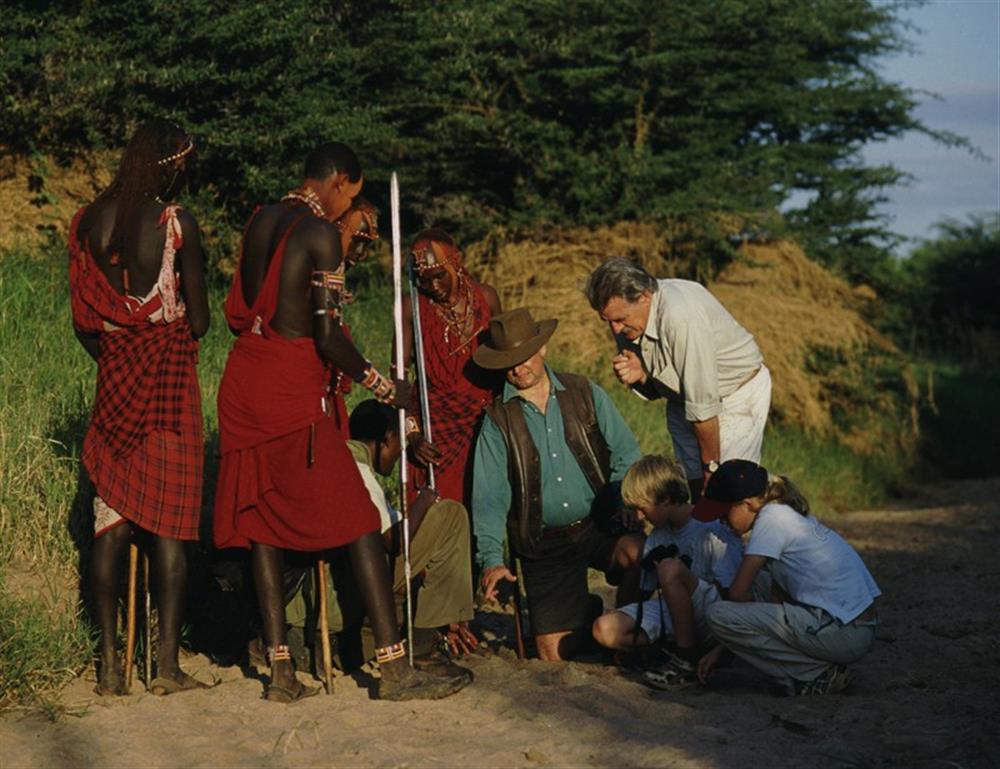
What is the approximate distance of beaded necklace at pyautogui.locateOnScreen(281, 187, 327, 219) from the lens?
606cm

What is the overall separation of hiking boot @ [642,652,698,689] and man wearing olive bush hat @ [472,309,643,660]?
62 cm

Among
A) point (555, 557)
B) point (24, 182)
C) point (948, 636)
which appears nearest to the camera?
point (555, 557)

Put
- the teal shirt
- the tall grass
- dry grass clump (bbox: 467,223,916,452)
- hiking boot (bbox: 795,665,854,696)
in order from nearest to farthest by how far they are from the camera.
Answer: the tall grass → hiking boot (bbox: 795,665,854,696) → the teal shirt → dry grass clump (bbox: 467,223,916,452)

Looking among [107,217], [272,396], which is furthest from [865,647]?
[107,217]

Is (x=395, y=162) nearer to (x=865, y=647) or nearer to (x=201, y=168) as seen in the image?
(x=201, y=168)

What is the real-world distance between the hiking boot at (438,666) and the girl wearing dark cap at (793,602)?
102 centimetres

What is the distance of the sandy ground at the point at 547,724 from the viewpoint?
5332 millimetres

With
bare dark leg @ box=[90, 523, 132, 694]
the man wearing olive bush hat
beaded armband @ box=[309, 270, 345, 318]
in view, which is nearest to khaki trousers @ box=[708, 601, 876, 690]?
the man wearing olive bush hat

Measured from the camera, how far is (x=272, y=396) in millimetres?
5980

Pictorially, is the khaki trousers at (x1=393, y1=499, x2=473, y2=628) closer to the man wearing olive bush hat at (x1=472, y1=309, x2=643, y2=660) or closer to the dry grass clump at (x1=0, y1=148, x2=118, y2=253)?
the man wearing olive bush hat at (x1=472, y1=309, x2=643, y2=660)

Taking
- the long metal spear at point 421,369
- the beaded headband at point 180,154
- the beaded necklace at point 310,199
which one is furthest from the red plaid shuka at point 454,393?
the beaded headband at point 180,154

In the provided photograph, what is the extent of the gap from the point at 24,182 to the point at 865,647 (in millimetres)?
7930

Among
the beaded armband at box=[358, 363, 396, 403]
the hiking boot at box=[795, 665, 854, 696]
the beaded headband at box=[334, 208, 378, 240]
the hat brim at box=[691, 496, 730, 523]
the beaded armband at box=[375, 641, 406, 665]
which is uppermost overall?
the beaded headband at box=[334, 208, 378, 240]

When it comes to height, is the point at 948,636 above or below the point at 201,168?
below
